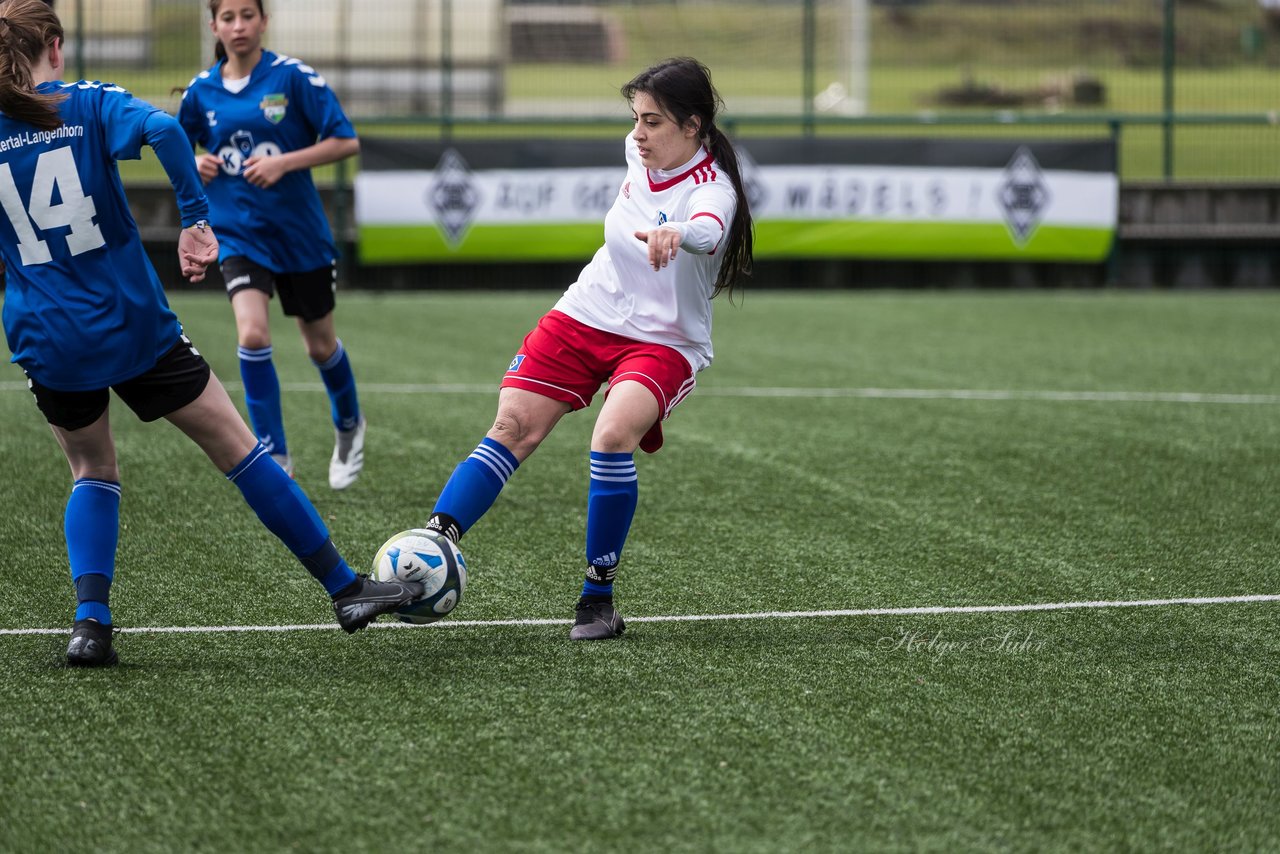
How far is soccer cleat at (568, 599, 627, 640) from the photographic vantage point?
4.29m

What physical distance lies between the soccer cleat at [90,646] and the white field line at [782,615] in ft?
0.95

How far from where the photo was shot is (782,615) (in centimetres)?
455

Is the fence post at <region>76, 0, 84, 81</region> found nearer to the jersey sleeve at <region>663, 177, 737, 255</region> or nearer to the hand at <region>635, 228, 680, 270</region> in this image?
the jersey sleeve at <region>663, 177, 737, 255</region>

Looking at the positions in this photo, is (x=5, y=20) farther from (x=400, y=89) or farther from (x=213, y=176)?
(x=400, y=89)

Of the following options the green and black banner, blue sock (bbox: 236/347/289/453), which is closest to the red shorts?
blue sock (bbox: 236/347/289/453)

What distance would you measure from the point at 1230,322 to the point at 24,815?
11.5 meters

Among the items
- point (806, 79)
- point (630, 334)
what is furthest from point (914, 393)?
point (806, 79)

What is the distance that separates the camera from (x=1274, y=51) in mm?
18141

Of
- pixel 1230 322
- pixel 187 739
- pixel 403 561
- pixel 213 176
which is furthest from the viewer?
pixel 1230 322

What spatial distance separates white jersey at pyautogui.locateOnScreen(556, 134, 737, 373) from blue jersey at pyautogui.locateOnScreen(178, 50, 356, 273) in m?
2.31

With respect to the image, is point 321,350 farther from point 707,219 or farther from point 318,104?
point 707,219

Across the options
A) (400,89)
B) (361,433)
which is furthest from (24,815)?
(400,89)

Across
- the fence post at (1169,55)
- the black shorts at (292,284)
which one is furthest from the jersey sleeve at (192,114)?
the fence post at (1169,55)

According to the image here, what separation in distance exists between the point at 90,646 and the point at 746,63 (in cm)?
1537
